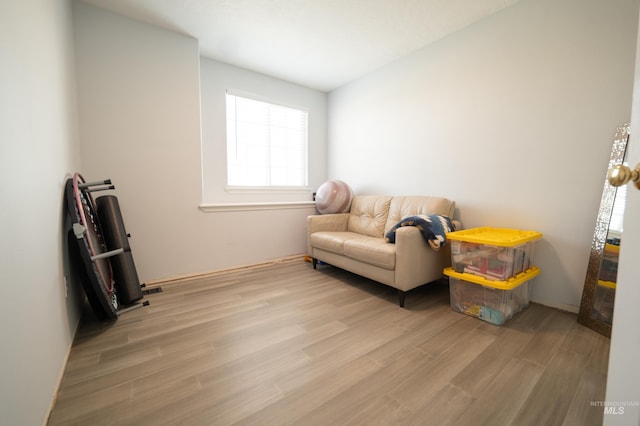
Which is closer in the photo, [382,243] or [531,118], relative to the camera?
[531,118]

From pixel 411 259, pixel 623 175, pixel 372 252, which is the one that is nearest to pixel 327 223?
pixel 372 252

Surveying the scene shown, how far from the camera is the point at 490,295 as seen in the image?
188 centimetres

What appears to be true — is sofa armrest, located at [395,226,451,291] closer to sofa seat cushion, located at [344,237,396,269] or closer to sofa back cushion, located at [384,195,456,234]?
sofa seat cushion, located at [344,237,396,269]

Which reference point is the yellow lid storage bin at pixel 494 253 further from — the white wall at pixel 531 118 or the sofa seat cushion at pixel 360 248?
the sofa seat cushion at pixel 360 248

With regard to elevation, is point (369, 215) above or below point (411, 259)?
above

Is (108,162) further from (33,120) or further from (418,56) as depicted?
(418,56)

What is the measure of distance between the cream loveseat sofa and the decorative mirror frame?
92cm

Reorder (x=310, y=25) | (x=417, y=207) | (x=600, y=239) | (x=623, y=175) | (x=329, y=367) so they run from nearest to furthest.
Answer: (x=623, y=175) → (x=329, y=367) → (x=600, y=239) → (x=310, y=25) → (x=417, y=207)

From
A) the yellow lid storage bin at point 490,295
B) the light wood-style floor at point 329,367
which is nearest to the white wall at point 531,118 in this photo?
the yellow lid storage bin at point 490,295

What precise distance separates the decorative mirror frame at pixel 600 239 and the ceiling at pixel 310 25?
1433mm

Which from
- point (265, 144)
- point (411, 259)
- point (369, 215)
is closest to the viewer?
point (411, 259)

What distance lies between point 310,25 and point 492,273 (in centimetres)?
272

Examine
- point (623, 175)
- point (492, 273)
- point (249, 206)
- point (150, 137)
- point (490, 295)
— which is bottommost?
point (490, 295)

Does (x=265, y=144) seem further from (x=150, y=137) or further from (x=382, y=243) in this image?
(x=382, y=243)
